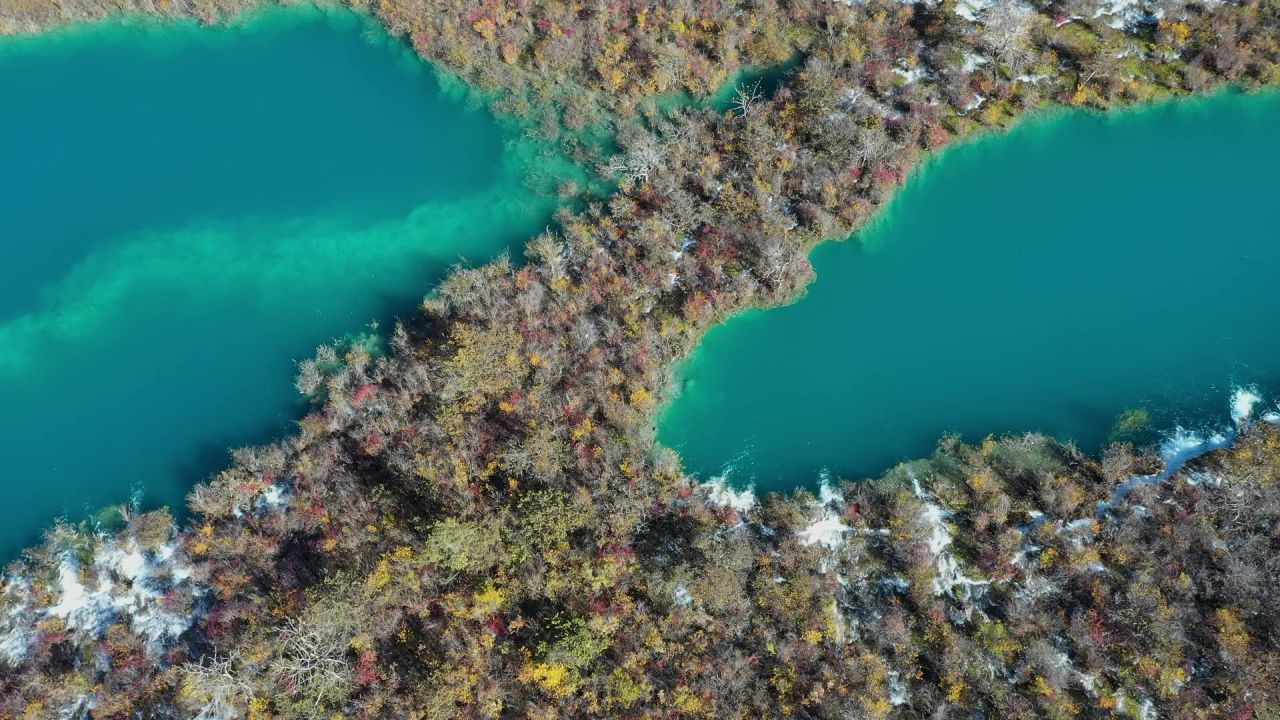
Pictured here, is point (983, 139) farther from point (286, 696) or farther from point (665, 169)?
point (286, 696)

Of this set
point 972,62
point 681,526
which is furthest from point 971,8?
point 681,526

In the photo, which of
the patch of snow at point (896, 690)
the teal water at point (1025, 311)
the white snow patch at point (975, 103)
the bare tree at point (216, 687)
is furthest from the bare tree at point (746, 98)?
the bare tree at point (216, 687)

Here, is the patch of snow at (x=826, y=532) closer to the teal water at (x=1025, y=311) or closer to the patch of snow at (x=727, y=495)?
the teal water at (x=1025, y=311)

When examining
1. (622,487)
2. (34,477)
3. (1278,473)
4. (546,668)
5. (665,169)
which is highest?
(665,169)

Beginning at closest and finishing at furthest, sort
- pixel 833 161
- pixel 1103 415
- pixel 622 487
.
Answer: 1. pixel 622 487
2. pixel 1103 415
3. pixel 833 161

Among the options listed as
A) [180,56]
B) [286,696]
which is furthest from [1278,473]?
[180,56]

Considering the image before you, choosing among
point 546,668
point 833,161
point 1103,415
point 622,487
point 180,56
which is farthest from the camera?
point 180,56
